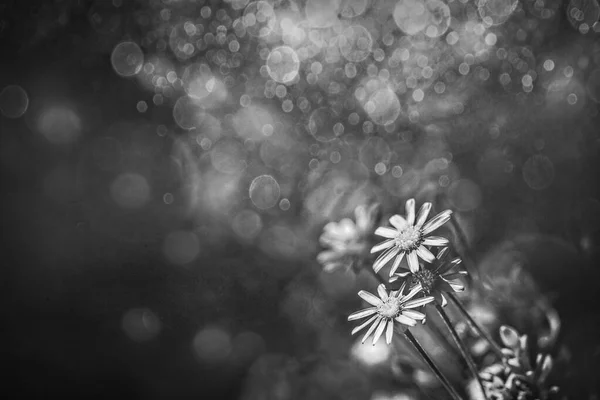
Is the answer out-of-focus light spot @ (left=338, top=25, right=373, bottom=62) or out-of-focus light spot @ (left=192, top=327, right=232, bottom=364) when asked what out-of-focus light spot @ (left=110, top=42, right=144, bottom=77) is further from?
out-of-focus light spot @ (left=192, top=327, right=232, bottom=364)

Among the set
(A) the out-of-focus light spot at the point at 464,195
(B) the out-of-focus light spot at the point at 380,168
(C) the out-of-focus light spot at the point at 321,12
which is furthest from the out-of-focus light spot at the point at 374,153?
(C) the out-of-focus light spot at the point at 321,12

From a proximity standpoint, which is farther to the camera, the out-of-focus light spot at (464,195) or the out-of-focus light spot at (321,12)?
the out-of-focus light spot at (321,12)

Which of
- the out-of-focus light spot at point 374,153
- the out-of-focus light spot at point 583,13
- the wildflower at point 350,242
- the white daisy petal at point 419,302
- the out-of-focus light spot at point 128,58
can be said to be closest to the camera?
the white daisy petal at point 419,302

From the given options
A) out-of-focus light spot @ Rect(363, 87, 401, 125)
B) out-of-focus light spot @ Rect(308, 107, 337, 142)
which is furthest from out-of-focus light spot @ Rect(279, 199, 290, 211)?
out-of-focus light spot @ Rect(363, 87, 401, 125)

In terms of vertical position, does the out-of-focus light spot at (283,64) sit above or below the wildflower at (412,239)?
above

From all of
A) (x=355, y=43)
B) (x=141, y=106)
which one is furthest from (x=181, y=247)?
(x=355, y=43)

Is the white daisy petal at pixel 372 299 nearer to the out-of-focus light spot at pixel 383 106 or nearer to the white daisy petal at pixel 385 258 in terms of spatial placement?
the white daisy petal at pixel 385 258

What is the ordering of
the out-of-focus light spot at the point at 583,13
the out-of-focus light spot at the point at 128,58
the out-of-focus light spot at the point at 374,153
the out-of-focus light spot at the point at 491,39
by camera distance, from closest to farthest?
the out-of-focus light spot at the point at 583,13, the out-of-focus light spot at the point at 491,39, the out-of-focus light spot at the point at 374,153, the out-of-focus light spot at the point at 128,58
